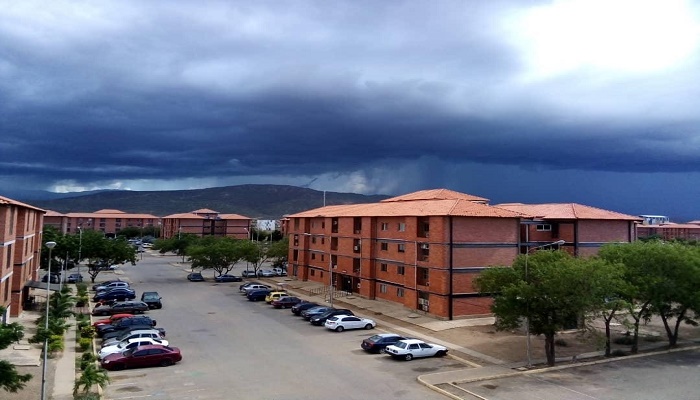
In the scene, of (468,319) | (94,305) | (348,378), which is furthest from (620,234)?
(94,305)

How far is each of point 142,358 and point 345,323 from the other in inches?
701

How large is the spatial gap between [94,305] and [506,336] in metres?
43.7

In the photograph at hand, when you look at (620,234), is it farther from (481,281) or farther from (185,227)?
(185,227)

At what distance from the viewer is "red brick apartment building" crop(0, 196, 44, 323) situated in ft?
134

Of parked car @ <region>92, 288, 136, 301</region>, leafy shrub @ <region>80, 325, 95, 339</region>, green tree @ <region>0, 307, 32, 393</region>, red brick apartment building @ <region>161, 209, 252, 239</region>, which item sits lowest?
leafy shrub @ <region>80, 325, 95, 339</region>

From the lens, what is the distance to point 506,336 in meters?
42.8

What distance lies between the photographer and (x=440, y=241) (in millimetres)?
49375

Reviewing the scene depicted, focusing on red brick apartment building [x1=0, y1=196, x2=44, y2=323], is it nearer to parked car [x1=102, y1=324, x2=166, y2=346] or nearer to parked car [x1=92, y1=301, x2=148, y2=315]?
parked car [x1=92, y1=301, x2=148, y2=315]

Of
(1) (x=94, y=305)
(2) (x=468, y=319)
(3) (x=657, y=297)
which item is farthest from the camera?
(1) (x=94, y=305)

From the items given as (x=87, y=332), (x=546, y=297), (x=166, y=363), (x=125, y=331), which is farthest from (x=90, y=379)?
(x=546, y=297)

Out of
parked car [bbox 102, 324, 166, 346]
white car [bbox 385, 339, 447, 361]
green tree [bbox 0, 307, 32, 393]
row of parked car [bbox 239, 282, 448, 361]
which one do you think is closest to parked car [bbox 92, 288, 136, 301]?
row of parked car [bbox 239, 282, 448, 361]

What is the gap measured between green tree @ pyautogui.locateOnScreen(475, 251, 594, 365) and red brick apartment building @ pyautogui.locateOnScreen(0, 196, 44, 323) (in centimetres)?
3646

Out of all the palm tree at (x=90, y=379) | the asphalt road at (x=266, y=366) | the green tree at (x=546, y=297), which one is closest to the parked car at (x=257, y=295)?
the asphalt road at (x=266, y=366)

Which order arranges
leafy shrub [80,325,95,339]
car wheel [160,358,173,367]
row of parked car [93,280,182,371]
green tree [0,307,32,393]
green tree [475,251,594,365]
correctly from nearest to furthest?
green tree [0,307,32,393] → row of parked car [93,280,182,371] → green tree [475,251,594,365] → car wheel [160,358,173,367] → leafy shrub [80,325,95,339]
